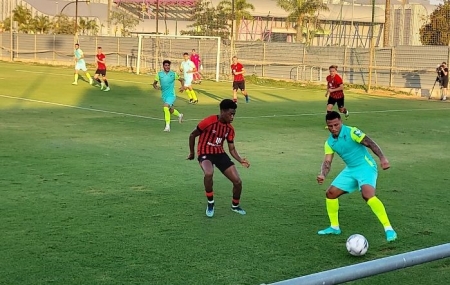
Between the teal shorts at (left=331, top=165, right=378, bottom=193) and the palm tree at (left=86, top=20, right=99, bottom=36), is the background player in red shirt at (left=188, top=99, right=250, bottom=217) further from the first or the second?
the palm tree at (left=86, top=20, right=99, bottom=36)

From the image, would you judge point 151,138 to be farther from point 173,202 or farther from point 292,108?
point 292,108

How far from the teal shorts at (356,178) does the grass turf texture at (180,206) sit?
622 millimetres

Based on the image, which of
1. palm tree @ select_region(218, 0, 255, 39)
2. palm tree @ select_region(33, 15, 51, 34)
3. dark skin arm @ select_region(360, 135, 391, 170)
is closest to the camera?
dark skin arm @ select_region(360, 135, 391, 170)

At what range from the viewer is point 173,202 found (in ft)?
32.8

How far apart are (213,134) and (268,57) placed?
35844mm

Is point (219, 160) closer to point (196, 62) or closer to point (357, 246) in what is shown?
point (357, 246)

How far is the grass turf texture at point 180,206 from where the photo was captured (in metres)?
6.99

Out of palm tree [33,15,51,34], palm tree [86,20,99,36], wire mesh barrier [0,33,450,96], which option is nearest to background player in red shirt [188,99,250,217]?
wire mesh barrier [0,33,450,96]

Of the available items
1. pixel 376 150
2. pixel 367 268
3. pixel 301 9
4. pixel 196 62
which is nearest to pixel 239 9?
pixel 301 9

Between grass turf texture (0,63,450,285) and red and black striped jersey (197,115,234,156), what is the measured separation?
86 cm

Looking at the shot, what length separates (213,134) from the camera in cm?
920

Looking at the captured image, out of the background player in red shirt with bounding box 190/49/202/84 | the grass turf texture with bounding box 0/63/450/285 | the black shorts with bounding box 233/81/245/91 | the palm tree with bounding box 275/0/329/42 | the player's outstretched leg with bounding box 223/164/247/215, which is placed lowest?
the grass turf texture with bounding box 0/63/450/285

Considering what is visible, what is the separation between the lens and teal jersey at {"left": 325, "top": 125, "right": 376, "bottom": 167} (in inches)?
318

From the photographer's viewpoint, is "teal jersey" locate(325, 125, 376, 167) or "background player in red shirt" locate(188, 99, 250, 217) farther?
"background player in red shirt" locate(188, 99, 250, 217)
